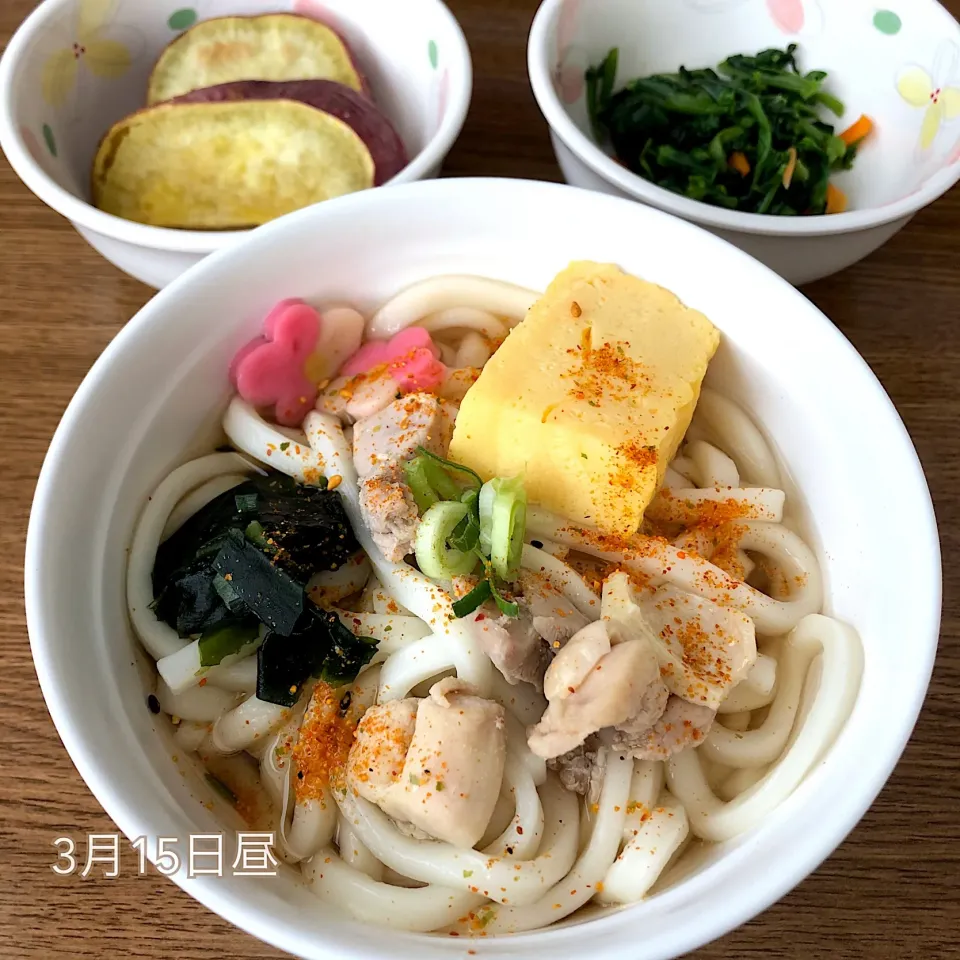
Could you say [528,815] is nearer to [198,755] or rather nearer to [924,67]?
[198,755]

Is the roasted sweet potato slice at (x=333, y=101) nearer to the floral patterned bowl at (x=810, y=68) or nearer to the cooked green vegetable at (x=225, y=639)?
the floral patterned bowl at (x=810, y=68)

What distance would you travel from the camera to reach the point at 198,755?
4.94 feet

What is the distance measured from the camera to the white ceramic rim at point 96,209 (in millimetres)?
1798

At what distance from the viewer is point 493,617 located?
1447mm

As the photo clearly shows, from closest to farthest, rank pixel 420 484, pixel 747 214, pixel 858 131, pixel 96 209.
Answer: pixel 420 484, pixel 747 214, pixel 96 209, pixel 858 131

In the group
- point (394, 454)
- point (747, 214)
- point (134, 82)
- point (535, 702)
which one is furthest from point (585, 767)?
point (134, 82)

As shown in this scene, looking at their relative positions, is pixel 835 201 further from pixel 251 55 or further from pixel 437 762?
pixel 437 762

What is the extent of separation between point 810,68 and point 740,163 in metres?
0.42

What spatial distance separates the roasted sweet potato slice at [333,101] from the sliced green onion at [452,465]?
0.71m

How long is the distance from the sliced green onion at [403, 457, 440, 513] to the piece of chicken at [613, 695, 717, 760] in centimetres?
50

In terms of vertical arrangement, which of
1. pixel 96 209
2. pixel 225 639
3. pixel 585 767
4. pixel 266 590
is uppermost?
pixel 96 209

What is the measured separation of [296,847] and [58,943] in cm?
49

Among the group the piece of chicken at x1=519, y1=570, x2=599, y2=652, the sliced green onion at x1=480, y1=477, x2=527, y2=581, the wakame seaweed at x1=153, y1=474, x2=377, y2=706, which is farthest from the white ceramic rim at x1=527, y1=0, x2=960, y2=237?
the wakame seaweed at x1=153, y1=474, x2=377, y2=706

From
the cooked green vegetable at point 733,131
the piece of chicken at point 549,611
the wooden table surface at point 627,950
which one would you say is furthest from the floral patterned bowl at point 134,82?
the piece of chicken at point 549,611
